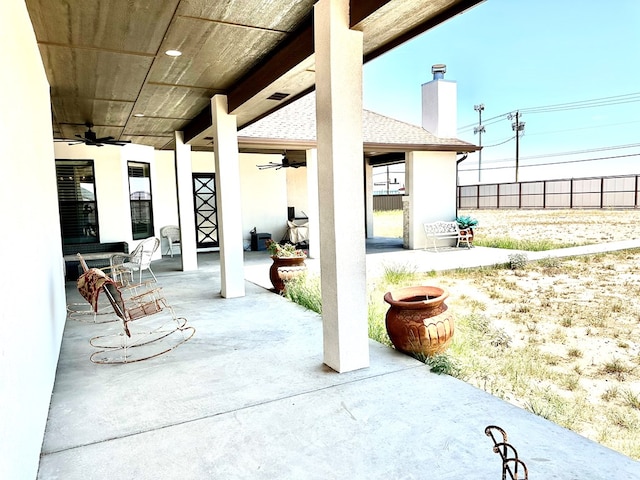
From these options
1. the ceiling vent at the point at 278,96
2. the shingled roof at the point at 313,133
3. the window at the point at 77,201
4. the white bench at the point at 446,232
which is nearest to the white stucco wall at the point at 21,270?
the ceiling vent at the point at 278,96

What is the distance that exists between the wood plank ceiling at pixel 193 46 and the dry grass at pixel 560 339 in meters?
2.67

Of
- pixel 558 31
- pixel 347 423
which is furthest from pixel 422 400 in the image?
pixel 558 31

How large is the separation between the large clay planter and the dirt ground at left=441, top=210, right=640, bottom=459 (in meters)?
0.39

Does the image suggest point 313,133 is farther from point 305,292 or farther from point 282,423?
point 282,423

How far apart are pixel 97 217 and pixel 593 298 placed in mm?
9167

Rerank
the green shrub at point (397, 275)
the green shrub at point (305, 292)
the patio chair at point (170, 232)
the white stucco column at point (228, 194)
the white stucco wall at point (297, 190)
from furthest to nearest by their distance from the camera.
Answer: the white stucco wall at point (297, 190), the patio chair at point (170, 232), the green shrub at point (397, 275), the white stucco column at point (228, 194), the green shrub at point (305, 292)

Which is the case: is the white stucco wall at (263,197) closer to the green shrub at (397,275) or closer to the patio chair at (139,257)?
the patio chair at (139,257)

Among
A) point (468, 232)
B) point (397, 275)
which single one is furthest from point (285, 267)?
point (468, 232)

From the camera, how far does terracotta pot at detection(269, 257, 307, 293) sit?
20.5ft

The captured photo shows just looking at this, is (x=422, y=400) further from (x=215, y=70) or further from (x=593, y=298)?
(x=593, y=298)

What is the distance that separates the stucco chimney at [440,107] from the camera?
12.6 metres

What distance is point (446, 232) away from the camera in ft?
38.2

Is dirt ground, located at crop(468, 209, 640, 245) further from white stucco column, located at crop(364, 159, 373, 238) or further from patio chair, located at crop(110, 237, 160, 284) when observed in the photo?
patio chair, located at crop(110, 237, 160, 284)

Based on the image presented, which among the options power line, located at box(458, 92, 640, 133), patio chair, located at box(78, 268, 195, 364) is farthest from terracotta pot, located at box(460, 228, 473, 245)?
power line, located at box(458, 92, 640, 133)
